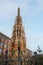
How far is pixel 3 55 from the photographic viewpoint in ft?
176

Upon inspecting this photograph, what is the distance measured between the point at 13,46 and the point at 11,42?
182cm

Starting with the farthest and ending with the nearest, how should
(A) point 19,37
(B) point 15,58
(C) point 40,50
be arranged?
(C) point 40,50 → (A) point 19,37 → (B) point 15,58

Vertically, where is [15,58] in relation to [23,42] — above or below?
below

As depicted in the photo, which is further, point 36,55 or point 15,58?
point 36,55

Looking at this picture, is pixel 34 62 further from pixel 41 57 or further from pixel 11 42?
pixel 11 42

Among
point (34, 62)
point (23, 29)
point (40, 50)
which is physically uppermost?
point (23, 29)

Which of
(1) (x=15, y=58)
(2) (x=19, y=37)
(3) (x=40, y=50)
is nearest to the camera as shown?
(1) (x=15, y=58)

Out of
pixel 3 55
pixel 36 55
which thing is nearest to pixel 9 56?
pixel 3 55

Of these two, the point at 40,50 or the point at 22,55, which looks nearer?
the point at 22,55

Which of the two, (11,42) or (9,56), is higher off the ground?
(11,42)

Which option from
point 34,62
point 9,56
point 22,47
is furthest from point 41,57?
point 9,56

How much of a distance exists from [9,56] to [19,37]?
728 cm

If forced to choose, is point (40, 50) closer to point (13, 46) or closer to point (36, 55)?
point (36, 55)

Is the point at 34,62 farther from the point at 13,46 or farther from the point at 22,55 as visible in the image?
the point at 13,46
